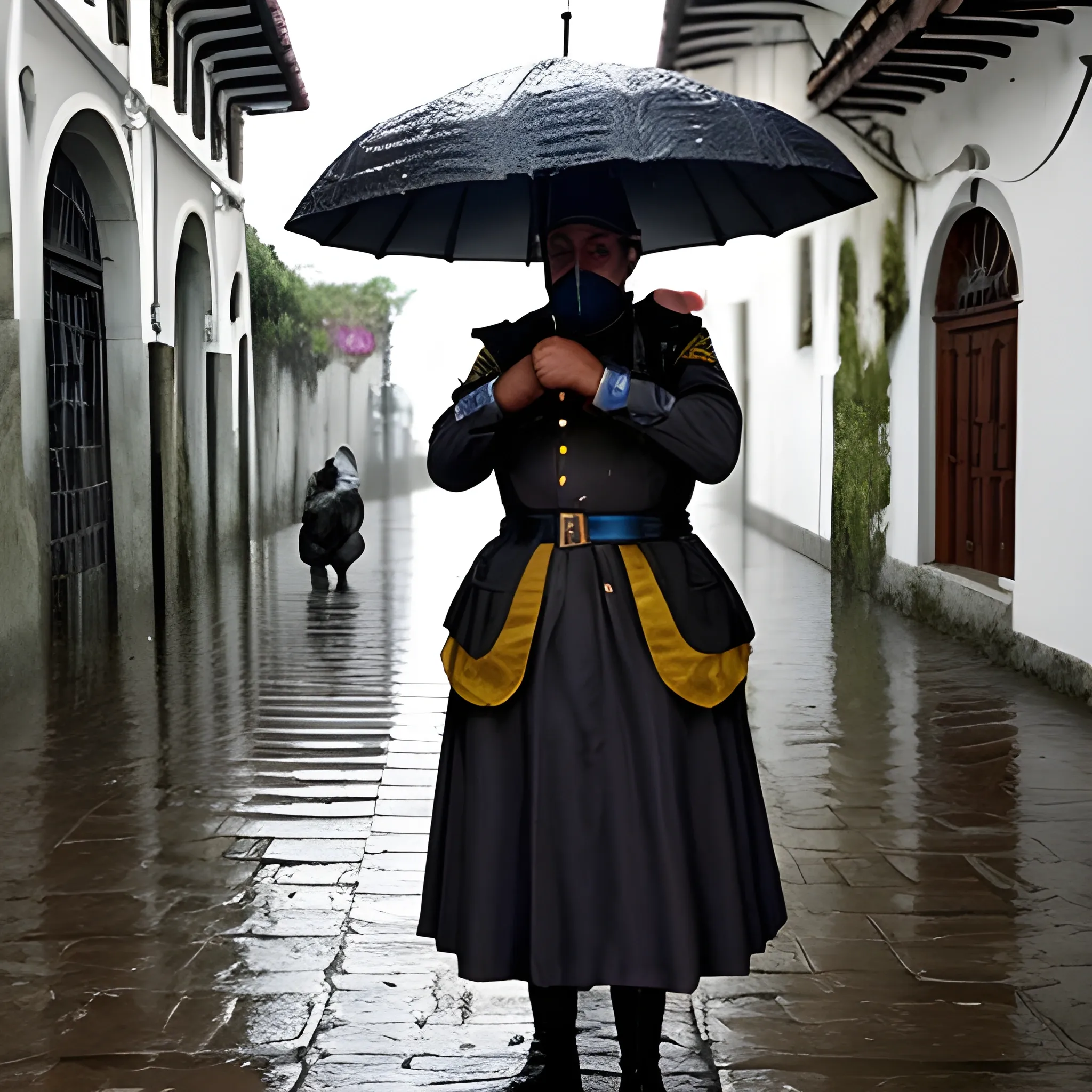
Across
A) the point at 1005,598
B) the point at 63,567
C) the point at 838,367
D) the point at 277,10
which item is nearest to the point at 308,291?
the point at 277,10

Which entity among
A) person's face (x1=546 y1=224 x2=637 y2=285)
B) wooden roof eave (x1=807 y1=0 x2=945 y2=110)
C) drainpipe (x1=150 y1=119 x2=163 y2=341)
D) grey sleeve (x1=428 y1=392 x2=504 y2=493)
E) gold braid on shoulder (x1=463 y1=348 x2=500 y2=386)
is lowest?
grey sleeve (x1=428 y1=392 x2=504 y2=493)

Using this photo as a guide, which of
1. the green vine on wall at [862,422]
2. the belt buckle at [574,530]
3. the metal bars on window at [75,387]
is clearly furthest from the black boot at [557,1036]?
the green vine on wall at [862,422]

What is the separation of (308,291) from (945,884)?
17683mm

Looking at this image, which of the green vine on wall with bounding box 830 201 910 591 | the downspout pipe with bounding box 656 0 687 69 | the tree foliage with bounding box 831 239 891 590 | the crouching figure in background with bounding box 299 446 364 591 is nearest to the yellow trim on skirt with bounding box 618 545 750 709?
the green vine on wall with bounding box 830 201 910 591

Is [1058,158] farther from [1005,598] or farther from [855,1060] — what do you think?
[855,1060]

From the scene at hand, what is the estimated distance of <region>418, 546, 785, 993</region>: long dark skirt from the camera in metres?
2.71

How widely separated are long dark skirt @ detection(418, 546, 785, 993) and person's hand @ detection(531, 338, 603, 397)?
324mm

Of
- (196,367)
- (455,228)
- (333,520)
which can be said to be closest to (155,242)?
(333,520)

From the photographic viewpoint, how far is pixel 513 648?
2.78 m

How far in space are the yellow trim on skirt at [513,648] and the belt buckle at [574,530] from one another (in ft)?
0.11

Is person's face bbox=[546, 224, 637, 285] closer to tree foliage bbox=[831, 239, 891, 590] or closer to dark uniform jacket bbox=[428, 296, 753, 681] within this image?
dark uniform jacket bbox=[428, 296, 753, 681]

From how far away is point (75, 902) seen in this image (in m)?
4.23

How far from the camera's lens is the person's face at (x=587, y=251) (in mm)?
2803

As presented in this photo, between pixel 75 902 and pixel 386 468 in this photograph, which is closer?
pixel 75 902
